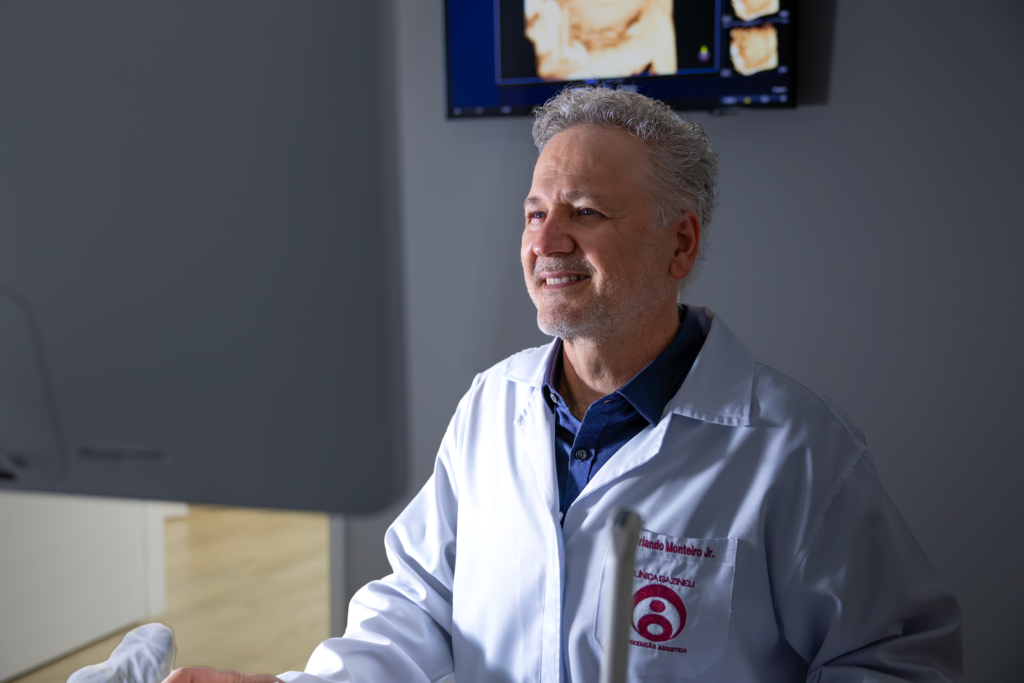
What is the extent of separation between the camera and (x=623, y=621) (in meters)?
0.43

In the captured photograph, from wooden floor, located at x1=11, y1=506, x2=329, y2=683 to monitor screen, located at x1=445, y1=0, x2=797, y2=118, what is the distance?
1412 millimetres

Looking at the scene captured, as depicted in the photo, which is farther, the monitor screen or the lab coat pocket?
the monitor screen

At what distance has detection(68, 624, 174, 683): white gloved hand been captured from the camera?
815 millimetres

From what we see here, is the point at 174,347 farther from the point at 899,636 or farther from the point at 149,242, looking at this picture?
the point at 899,636

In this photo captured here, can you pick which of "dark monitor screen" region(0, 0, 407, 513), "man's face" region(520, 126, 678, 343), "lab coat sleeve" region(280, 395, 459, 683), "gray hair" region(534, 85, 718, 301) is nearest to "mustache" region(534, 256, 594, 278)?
"man's face" region(520, 126, 678, 343)

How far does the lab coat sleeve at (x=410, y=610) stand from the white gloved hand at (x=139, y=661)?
0.51 feet

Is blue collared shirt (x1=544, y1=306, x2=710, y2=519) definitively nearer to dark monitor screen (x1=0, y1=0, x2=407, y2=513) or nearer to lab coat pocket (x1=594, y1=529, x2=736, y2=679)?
lab coat pocket (x1=594, y1=529, x2=736, y2=679)

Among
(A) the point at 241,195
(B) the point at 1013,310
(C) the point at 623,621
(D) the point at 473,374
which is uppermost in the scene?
(A) the point at 241,195

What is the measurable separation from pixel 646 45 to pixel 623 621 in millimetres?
1634

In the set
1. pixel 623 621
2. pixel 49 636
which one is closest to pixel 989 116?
pixel 623 621

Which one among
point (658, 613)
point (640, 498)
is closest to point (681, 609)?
point (658, 613)

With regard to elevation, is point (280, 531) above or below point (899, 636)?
below

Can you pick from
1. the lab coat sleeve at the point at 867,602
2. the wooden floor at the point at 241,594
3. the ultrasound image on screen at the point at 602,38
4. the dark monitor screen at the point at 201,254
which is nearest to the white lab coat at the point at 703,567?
the lab coat sleeve at the point at 867,602

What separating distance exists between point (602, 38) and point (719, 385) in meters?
1.04
